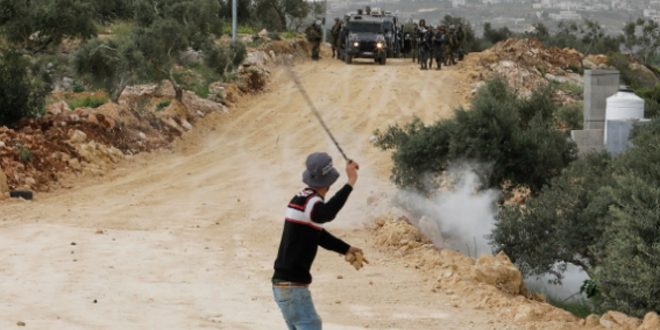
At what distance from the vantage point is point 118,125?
23.8m

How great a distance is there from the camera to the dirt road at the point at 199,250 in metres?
11.6

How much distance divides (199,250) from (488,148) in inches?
225

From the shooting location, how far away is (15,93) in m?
22.6

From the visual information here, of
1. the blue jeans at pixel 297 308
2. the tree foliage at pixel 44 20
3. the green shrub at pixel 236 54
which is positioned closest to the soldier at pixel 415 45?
the green shrub at pixel 236 54

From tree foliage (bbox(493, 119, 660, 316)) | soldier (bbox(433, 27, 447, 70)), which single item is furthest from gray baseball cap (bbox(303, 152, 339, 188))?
soldier (bbox(433, 27, 447, 70))

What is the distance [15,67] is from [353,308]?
13.1 meters

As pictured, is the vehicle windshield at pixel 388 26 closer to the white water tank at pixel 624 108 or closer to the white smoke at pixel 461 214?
the white water tank at pixel 624 108

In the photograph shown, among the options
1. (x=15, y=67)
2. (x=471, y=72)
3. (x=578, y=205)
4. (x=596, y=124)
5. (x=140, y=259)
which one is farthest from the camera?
(x=471, y=72)

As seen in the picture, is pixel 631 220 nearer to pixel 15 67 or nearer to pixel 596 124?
pixel 596 124

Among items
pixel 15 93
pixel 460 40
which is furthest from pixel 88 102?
pixel 460 40

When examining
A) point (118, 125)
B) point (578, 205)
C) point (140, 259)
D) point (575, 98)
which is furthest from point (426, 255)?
point (575, 98)

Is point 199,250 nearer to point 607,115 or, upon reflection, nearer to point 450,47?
point 607,115

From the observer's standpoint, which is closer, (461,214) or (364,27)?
(461,214)

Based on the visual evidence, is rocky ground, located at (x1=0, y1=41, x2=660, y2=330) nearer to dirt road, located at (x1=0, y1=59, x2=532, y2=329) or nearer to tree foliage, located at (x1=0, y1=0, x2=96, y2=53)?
dirt road, located at (x1=0, y1=59, x2=532, y2=329)
